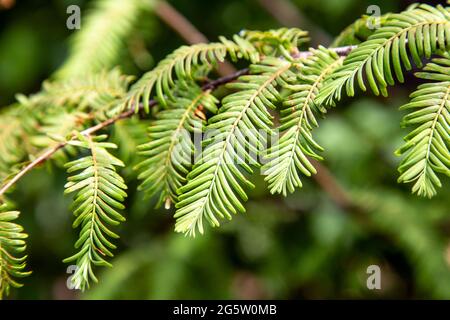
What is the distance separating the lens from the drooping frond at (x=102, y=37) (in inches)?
66.6

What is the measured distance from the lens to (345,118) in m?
2.33

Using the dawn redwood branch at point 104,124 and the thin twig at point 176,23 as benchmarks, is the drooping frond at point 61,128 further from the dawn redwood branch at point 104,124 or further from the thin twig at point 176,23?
the thin twig at point 176,23

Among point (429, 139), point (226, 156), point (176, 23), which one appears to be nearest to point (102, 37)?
point (176, 23)

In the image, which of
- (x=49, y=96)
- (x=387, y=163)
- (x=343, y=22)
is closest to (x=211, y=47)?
(x=49, y=96)

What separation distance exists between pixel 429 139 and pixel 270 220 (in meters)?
1.56

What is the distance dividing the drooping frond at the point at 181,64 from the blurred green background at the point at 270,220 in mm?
1011

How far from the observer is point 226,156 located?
0.74 m

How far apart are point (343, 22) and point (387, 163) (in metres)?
0.81

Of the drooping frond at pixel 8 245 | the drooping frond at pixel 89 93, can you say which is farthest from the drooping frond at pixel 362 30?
the drooping frond at pixel 8 245

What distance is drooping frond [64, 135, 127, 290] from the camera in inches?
28.7

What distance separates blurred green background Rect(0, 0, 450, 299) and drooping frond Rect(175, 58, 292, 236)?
115 cm

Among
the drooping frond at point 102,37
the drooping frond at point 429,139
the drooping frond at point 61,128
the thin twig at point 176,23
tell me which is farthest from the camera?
the thin twig at point 176,23

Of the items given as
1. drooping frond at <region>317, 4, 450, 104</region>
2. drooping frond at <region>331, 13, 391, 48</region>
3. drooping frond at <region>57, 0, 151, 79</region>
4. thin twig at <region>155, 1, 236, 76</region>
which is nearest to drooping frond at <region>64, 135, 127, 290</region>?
drooping frond at <region>317, 4, 450, 104</region>
